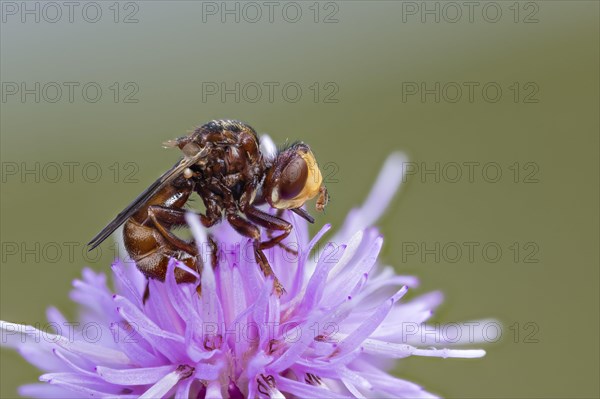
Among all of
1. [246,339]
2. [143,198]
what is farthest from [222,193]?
[246,339]

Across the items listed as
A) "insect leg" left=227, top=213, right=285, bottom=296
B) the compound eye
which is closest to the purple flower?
"insect leg" left=227, top=213, right=285, bottom=296

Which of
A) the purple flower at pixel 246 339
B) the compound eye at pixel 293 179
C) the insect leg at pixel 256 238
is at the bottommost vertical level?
the purple flower at pixel 246 339

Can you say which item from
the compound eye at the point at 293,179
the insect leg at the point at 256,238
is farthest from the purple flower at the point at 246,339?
the compound eye at the point at 293,179

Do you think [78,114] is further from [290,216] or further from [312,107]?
[290,216]

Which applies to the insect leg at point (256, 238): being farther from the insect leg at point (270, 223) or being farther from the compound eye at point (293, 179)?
the compound eye at point (293, 179)

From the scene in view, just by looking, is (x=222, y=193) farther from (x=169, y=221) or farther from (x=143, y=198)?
(x=143, y=198)

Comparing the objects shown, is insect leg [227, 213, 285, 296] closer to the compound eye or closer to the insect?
the insect
